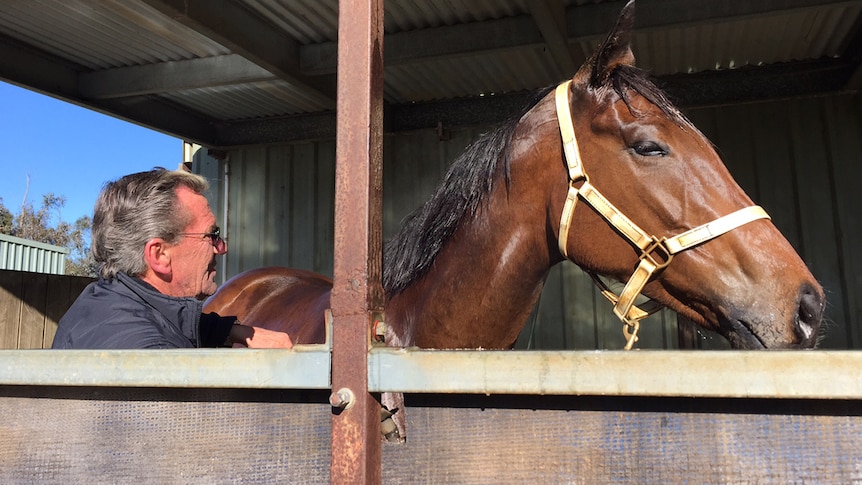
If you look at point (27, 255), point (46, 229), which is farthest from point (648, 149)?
point (46, 229)

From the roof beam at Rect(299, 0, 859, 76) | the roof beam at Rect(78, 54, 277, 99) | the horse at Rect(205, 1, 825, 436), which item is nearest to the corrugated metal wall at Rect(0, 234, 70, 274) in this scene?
the roof beam at Rect(78, 54, 277, 99)

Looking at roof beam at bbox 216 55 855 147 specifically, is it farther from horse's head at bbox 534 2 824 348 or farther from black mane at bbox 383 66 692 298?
horse's head at bbox 534 2 824 348

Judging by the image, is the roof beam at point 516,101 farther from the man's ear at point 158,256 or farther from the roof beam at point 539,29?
the man's ear at point 158,256

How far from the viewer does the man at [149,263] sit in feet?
4.40

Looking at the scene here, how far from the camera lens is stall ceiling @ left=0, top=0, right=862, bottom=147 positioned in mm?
3889

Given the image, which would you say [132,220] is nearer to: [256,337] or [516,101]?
[256,337]

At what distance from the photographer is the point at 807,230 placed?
16.5ft

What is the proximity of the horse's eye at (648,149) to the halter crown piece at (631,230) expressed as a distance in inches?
6.2

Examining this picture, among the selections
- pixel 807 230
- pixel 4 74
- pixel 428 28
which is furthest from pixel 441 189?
pixel 807 230

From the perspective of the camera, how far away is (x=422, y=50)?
14.5ft

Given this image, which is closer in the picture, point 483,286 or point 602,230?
point 602,230

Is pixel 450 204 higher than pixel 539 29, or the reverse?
pixel 539 29

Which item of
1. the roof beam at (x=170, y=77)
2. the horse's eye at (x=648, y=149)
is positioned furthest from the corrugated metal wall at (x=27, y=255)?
the horse's eye at (x=648, y=149)

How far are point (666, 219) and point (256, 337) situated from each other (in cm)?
125
